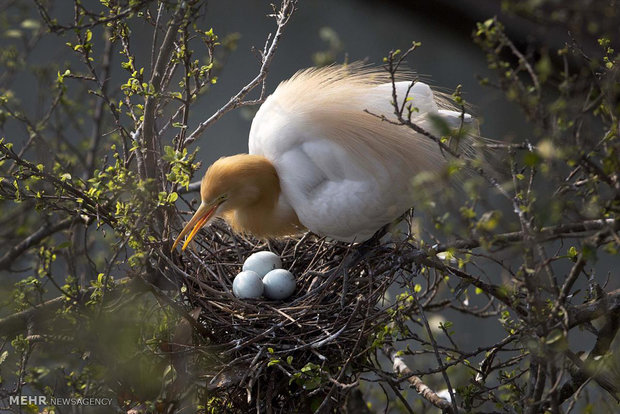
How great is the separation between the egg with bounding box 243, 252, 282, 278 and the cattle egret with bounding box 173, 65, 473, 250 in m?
0.09

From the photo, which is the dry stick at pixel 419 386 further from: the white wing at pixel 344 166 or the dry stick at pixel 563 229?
the dry stick at pixel 563 229

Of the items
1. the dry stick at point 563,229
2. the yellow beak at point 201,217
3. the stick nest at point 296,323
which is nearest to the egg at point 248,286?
the stick nest at point 296,323

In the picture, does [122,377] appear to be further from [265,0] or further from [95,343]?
[265,0]

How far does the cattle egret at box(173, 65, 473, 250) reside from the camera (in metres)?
1.79

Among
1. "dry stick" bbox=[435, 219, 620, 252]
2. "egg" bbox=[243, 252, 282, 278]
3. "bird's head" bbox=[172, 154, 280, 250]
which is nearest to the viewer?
"dry stick" bbox=[435, 219, 620, 252]

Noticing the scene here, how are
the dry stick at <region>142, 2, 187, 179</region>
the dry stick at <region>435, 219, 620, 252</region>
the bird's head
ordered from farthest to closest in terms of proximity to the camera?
the bird's head < the dry stick at <region>142, 2, 187, 179</region> < the dry stick at <region>435, 219, 620, 252</region>

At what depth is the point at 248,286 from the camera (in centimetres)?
187

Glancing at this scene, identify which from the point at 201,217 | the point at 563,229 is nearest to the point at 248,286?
the point at 201,217

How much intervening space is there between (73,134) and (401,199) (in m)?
1.95

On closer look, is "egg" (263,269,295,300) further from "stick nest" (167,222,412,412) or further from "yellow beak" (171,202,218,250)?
"yellow beak" (171,202,218,250)

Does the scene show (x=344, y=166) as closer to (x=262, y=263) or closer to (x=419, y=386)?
(x=262, y=263)

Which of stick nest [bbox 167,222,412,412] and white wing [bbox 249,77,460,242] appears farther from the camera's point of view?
white wing [bbox 249,77,460,242]

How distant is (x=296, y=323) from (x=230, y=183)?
40 centimetres

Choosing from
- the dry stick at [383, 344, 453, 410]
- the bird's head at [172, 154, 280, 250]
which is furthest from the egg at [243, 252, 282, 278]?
the dry stick at [383, 344, 453, 410]
